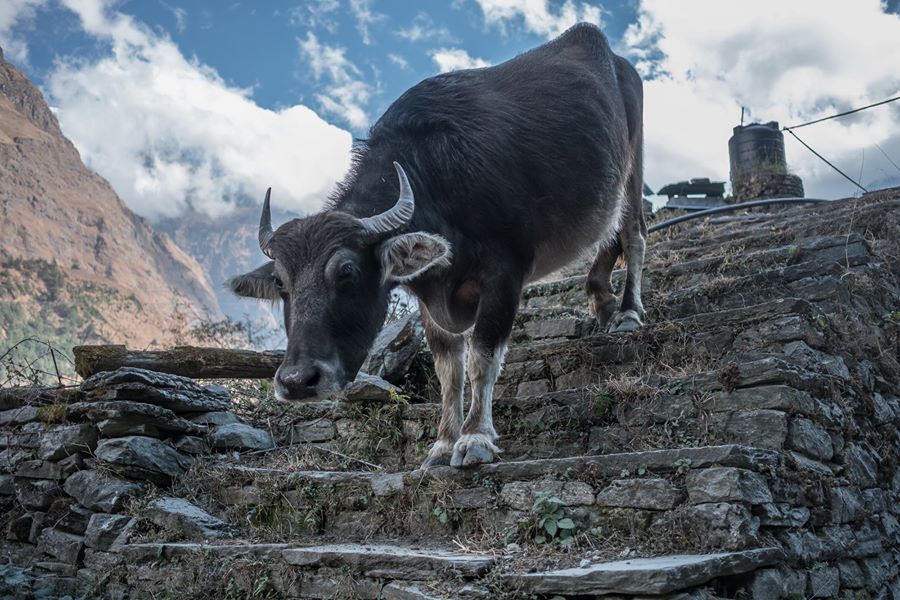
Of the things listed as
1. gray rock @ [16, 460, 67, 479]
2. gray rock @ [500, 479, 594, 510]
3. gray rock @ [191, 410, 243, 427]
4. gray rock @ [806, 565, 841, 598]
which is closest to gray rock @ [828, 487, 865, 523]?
gray rock @ [806, 565, 841, 598]

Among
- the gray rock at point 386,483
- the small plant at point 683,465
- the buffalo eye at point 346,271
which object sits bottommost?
the small plant at point 683,465

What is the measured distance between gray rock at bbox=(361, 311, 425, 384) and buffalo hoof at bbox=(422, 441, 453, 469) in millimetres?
1558

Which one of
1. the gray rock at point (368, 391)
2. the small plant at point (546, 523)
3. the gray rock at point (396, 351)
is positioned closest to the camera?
the small plant at point (546, 523)

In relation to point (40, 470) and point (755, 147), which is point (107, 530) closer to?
point (40, 470)

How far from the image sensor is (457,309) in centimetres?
460

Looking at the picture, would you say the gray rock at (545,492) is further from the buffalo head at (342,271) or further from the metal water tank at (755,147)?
the metal water tank at (755,147)

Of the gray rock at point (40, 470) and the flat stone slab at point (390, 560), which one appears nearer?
the flat stone slab at point (390, 560)

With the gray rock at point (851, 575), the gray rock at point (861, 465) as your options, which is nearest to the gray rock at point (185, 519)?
the gray rock at point (851, 575)

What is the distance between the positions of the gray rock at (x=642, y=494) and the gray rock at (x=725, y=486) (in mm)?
68

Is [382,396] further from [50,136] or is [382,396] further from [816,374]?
[50,136]

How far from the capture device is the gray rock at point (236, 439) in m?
5.74

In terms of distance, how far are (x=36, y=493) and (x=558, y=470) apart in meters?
3.90

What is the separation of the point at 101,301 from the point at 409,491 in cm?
4875

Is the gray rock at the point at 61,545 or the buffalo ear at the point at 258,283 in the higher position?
the buffalo ear at the point at 258,283
